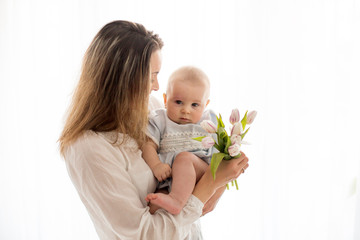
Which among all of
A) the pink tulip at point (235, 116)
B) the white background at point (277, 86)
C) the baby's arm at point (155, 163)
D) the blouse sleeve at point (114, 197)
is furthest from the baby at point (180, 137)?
the white background at point (277, 86)

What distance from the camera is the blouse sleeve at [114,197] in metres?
1.25

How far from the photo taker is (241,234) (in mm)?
2812

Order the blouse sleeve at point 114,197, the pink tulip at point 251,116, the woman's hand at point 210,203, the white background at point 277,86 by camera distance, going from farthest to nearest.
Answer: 1. the white background at point 277,86
2. the woman's hand at point 210,203
3. the pink tulip at point 251,116
4. the blouse sleeve at point 114,197

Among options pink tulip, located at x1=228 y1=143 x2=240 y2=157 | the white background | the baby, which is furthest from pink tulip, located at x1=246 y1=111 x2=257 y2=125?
the white background

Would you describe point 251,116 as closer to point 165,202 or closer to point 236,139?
point 236,139

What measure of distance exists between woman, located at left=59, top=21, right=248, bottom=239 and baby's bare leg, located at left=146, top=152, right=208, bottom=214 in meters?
0.03

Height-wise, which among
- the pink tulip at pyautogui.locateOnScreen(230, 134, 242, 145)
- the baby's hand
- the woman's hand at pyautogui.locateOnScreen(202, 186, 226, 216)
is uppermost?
the pink tulip at pyautogui.locateOnScreen(230, 134, 242, 145)

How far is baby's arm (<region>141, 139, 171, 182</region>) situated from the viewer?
4.62ft

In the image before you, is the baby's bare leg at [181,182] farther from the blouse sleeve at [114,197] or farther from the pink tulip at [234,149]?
the pink tulip at [234,149]

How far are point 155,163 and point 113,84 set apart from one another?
1.11 ft

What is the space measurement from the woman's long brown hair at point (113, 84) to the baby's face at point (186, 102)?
0.21 m

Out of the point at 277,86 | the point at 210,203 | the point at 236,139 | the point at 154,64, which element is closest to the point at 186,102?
the point at 154,64

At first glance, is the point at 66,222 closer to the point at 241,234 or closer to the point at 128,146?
the point at 241,234

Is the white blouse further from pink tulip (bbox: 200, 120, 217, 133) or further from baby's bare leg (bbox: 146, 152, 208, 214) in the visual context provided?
pink tulip (bbox: 200, 120, 217, 133)
